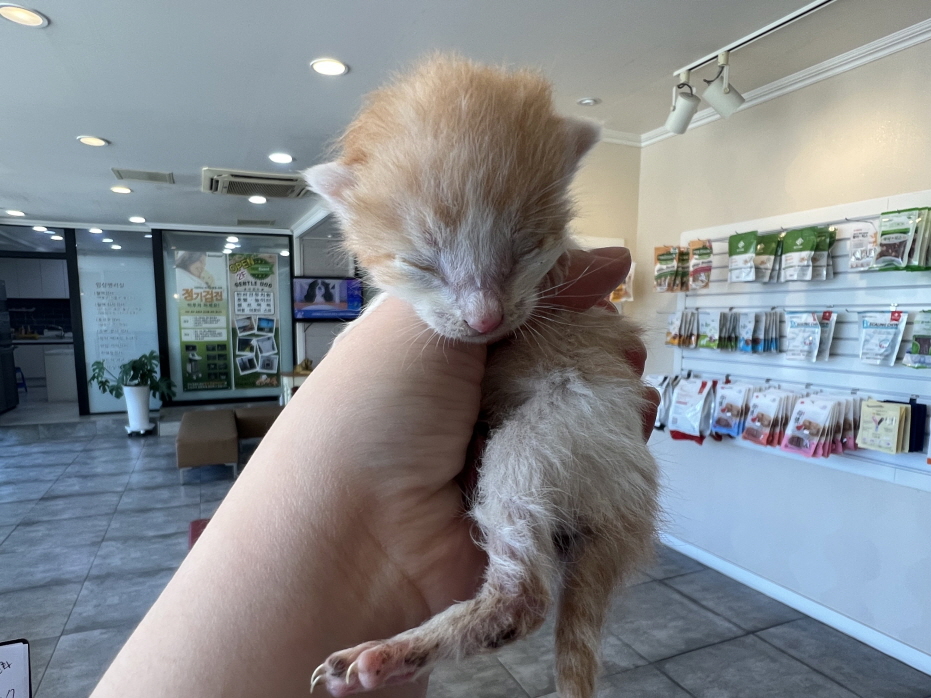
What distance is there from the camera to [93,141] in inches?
188

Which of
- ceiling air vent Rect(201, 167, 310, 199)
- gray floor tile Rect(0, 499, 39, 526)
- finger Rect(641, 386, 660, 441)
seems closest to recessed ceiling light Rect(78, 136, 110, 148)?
ceiling air vent Rect(201, 167, 310, 199)

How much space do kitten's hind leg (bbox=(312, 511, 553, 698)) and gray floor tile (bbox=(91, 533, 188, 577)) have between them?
4.12m

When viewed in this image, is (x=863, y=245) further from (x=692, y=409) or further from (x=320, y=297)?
(x=320, y=297)

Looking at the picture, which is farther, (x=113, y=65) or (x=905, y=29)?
(x=113, y=65)

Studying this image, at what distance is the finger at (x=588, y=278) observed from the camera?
1.13m

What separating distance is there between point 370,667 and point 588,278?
0.84m

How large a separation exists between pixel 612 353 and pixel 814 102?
3.25 m

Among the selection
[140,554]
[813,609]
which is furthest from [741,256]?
[140,554]

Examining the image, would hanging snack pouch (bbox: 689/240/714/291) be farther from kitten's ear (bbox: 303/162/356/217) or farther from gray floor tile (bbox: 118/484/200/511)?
gray floor tile (bbox: 118/484/200/511)

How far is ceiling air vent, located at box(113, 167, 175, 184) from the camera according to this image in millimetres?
5816

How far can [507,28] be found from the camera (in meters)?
2.93

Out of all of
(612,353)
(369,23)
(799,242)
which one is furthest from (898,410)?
(369,23)

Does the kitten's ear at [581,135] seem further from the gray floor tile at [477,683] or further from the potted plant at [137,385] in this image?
the potted plant at [137,385]

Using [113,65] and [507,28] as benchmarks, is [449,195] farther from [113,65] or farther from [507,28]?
[113,65]
